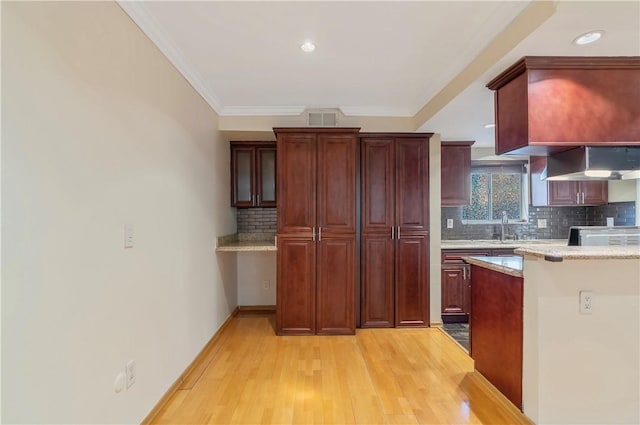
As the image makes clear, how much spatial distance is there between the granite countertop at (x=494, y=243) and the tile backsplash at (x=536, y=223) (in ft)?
0.42

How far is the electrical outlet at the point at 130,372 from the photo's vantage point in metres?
1.70

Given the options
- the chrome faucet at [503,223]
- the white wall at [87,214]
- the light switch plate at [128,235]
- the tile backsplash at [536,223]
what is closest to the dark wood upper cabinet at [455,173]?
the tile backsplash at [536,223]

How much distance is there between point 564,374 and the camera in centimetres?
184

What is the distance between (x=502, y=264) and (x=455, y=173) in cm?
212

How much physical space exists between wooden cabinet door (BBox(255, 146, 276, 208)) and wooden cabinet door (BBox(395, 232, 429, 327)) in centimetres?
166

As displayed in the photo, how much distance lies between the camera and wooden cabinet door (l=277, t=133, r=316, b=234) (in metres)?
3.35

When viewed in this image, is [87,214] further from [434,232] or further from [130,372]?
[434,232]

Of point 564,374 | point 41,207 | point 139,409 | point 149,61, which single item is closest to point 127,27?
point 149,61

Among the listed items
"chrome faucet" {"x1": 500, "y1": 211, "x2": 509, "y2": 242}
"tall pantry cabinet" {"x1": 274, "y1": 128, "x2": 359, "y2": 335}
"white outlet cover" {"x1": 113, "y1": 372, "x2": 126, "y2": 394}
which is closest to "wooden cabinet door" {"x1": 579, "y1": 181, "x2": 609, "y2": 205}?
"chrome faucet" {"x1": 500, "y1": 211, "x2": 509, "y2": 242}

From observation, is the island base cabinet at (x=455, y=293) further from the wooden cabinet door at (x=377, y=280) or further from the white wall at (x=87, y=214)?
the white wall at (x=87, y=214)

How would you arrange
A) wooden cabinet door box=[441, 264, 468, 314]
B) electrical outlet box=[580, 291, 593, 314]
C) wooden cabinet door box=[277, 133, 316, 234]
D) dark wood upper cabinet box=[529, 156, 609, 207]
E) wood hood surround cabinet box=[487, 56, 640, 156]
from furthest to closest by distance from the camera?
1. dark wood upper cabinet box=[529, 156, 609, 207]
2. wooden cabinet door box=[441, 264, 468, 314]
3. wooden cabinet door box=[277, 133, 316, 234]
4. wood hood surround cabinet box=[487, 56, 640, 156]
5. electrical outlet box=[580, 291, 593, 314]

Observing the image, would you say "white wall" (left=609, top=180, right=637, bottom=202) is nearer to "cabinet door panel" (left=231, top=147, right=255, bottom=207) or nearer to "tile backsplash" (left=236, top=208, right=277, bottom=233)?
"tile backsplash" (left=236, top=208, right=277, bottom=233)

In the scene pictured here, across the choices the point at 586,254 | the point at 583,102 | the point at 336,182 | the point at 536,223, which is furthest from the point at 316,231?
the point at 536,223

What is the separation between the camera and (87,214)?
1.40m
